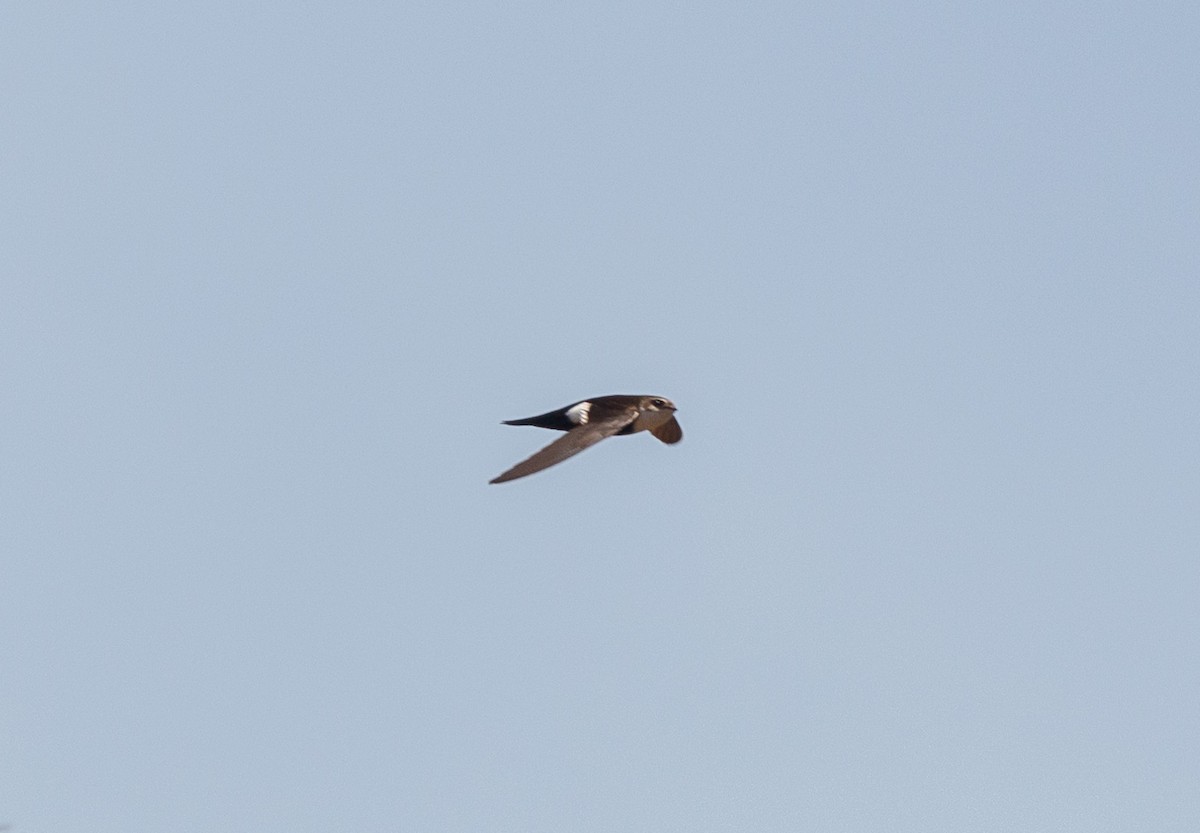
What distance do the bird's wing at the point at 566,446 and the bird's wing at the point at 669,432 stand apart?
3.09 meters

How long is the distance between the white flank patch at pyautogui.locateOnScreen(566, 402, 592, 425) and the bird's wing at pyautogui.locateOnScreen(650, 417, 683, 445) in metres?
1.78

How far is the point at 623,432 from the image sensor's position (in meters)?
25.1

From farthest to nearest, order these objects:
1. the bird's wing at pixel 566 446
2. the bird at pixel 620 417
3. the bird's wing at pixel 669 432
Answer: the bird's wing at pixel 669 432
the bird at pixel 620 417
the bird's wing at pixel 566 446

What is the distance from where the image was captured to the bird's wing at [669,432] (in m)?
27.4

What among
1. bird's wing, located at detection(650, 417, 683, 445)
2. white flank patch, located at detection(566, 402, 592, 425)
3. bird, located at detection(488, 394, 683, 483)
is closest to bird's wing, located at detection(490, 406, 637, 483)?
bird, located at detection(488, 394, 683, 483)

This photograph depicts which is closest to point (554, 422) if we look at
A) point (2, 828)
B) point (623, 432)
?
point (623, 432)

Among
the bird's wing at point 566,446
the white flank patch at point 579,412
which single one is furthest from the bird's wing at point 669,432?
the bird's wing at point 566,446

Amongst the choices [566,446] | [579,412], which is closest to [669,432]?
[579,412]

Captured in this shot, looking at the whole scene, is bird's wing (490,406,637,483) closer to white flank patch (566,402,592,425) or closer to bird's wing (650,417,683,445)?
white flank patch (566,402,592,425)

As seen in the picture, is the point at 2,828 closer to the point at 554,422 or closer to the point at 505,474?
the point at 505,474

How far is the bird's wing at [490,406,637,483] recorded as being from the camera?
19688 mm

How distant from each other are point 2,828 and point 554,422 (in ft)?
46.0

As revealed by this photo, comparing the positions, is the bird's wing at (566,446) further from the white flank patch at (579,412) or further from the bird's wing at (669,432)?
the bird's wing at (669,432)

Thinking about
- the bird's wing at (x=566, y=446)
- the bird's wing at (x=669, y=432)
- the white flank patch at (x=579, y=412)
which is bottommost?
the bird's wing at (x=566, y=446)
